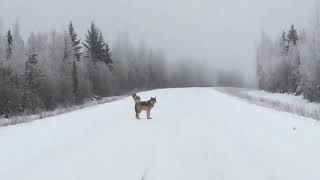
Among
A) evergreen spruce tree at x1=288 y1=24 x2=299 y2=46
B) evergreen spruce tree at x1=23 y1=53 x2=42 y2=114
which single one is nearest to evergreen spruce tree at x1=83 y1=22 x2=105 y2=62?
evergreen spruce tree at x1=23 y1=53 x2=42 y2=114

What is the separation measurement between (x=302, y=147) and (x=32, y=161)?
5446 mm

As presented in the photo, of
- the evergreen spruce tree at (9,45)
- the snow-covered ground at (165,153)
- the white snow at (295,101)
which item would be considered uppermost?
the evergreen spruce tree at (9,45)

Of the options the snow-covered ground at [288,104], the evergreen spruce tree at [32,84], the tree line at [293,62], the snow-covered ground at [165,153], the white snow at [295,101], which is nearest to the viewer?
the snow-covered ground at [165,153]

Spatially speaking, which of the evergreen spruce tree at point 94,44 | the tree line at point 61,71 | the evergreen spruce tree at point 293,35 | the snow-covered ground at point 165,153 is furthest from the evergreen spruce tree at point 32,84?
the evergreen spruce tree at point 293,35

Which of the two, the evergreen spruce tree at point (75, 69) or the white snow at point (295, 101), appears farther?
the evergreen spruce tree at point (75, 69)

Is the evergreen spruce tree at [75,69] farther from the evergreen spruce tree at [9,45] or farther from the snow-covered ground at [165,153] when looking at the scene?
the snow-covered ground at [165,153]

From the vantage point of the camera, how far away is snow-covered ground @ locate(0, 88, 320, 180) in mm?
7008

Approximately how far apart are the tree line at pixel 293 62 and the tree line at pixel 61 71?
33.2 metres

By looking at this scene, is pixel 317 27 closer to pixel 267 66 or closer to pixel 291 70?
pixel 291 70

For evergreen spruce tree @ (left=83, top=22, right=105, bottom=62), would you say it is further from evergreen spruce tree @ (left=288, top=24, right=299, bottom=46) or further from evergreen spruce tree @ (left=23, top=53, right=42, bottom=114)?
evergreen spruce tree @ (left=288, top=24, right=299, bottom=46)

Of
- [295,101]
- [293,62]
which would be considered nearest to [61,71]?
[295,101]

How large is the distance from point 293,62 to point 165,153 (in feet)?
268

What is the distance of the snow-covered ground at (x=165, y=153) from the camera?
7.01 m

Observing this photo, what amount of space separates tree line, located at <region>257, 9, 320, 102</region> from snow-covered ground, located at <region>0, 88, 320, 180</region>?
50017mm
